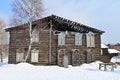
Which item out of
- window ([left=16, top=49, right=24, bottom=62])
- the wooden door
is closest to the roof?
the wooden door

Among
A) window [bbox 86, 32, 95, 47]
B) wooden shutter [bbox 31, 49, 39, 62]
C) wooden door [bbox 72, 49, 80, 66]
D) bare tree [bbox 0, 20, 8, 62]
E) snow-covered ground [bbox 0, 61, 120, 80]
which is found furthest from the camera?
bare tree [bbox 0, 20, 8, 62]

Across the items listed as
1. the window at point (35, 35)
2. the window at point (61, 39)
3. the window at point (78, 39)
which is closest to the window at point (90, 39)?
the window at point (78, 39)

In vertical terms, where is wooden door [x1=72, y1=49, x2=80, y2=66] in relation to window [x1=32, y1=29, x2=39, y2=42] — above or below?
below

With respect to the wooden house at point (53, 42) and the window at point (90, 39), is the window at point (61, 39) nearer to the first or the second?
the wooden house at point (53, 42)

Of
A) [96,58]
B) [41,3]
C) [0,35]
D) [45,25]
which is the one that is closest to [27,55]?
[45,25]

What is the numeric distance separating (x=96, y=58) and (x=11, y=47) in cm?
1218

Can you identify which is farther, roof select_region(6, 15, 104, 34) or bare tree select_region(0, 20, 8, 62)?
bare tree select_region(0, 20, 8, 62)

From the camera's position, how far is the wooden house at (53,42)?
37188 mm

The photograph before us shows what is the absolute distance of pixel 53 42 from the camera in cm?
3734

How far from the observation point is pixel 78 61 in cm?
3766

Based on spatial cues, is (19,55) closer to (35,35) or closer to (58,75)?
(35,35)

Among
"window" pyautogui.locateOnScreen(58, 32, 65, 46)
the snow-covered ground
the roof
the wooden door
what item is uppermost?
the roof

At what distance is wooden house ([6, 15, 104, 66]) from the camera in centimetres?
3719

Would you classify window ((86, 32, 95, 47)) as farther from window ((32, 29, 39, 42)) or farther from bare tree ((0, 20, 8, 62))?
bare tree ((0, 20, 8, 62))
